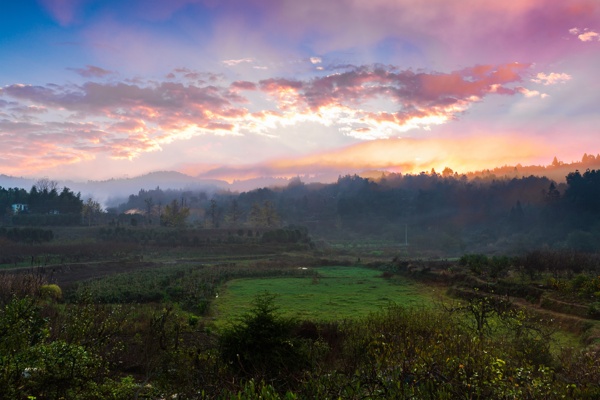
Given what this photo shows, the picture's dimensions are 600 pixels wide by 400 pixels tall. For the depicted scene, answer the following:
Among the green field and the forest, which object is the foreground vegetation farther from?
the green field

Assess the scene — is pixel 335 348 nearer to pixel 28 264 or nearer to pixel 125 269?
pixel 125 269

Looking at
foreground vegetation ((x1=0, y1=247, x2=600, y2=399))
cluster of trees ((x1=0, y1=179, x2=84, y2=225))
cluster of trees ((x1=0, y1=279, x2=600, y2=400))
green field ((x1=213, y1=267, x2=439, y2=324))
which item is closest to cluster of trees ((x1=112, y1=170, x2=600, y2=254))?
cluster of trees ((x1=0, y1=179, x2=84, y2=225))

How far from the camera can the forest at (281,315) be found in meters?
7.91

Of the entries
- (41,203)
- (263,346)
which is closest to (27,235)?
(41,203)

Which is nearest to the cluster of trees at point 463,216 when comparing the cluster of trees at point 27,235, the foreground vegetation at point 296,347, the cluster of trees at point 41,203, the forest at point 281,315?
the forest at point 281,315

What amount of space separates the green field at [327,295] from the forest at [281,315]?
260mm

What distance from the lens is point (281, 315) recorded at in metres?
25.0

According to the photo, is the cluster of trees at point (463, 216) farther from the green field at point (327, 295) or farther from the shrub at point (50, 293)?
the shrub at point (50, 293)

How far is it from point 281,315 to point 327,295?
10792 mm

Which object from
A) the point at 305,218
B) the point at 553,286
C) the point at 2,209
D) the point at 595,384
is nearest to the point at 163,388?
the point at 595,384

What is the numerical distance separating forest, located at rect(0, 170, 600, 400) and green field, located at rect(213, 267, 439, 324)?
0.26m

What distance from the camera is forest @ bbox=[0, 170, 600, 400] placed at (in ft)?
26.0

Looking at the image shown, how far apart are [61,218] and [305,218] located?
104591 mm

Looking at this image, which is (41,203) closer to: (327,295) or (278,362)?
(327,295)
